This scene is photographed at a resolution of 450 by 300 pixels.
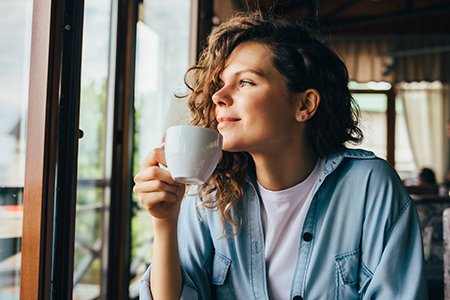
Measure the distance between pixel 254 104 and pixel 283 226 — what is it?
1.01ft

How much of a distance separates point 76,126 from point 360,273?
0.87 meters

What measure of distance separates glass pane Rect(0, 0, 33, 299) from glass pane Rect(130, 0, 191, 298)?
3.92ft

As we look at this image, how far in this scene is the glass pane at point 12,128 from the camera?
145cm

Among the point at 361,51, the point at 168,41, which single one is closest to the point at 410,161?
the point at 361,51

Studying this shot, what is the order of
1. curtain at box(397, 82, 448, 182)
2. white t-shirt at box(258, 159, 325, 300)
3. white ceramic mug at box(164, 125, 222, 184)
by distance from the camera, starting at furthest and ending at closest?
curtain at box(397, 82, 448, 182), white t-shirt at box(258, 159, 325, 300), white ceramic mug at box(164, 125, 222, 184)

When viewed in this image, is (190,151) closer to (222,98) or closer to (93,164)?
(222,98)

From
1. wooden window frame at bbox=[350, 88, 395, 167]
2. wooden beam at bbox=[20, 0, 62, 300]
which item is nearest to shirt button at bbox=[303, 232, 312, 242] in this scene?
wooden beam at bbox=[20, 0, 62, 300]

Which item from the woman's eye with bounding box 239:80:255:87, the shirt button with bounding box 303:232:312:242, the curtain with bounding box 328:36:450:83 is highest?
the curtain with bounding box 328:36:450:83

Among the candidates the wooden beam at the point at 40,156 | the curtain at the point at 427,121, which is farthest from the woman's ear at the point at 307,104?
the curtain at the point at 427,121

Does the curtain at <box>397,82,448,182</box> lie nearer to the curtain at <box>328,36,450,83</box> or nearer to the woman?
the curtain at <box>328,36,450,83</box>

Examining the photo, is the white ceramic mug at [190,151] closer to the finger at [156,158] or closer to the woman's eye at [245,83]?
the finger at [156,158]

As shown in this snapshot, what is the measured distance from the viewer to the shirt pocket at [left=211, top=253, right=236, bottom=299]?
1.27m

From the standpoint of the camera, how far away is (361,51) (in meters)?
7.71

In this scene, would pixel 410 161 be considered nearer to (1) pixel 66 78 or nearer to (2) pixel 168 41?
(2) pixel 168 41
